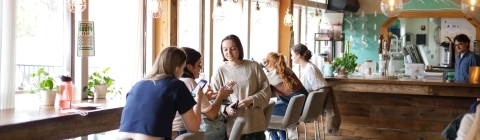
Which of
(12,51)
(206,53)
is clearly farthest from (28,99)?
(206,53)

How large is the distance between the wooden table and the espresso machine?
7.59 metres

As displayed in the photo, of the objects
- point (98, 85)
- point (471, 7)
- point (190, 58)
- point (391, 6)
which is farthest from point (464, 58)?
point (190, 58)

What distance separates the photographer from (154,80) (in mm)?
3408

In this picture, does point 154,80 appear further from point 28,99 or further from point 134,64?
point 134,64

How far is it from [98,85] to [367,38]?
7460 mm

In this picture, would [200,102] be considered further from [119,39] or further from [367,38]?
[367,38]

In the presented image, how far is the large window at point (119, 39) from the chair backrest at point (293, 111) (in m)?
1.44

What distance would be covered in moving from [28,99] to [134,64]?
134 centimetres

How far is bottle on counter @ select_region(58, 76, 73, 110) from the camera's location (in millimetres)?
4438

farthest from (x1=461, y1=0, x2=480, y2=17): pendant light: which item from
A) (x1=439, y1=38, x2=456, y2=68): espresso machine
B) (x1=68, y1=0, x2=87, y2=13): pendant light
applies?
(x1=439, y1=38, x2=456, y2=68): espresso machine

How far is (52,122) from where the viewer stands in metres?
3.89

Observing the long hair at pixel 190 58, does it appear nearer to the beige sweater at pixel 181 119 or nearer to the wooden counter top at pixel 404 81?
the beige sweater at pixel 181 119

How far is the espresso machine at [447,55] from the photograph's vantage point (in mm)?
10898

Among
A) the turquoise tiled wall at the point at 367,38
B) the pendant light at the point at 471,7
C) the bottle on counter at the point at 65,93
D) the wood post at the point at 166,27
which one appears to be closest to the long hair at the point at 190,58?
the bottle on counter at the point at 65,93
